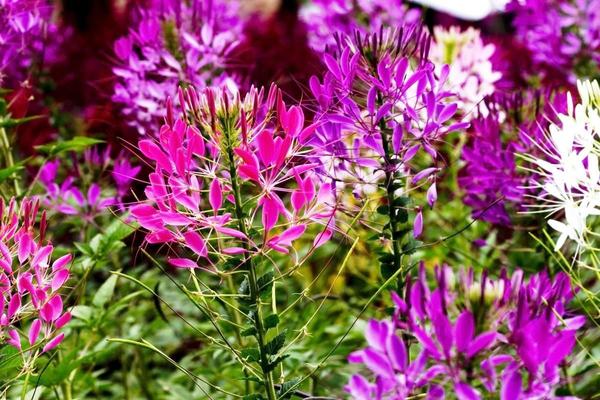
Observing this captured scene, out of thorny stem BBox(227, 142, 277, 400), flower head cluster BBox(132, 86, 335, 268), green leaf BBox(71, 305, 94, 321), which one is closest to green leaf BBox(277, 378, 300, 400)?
thorny stem BBox(227, 142, 277, 400)

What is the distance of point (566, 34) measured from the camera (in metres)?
1.92

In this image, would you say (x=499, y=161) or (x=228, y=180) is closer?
(x=228, y=180)

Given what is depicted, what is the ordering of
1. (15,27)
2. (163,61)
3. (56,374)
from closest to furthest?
(56,374), (15,27), (163,61)

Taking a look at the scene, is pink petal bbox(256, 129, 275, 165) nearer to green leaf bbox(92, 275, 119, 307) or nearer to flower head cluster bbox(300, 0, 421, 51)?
green leaf bbox(92, 275, 119, 307)

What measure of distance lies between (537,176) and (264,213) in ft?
1.96

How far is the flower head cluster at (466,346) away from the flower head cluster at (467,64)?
0.81 m

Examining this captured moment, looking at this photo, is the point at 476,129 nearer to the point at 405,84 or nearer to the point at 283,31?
the point at 405,84

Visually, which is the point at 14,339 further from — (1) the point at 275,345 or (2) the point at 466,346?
(2) the point at 466,346

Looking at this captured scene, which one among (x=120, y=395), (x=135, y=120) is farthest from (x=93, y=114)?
(x=120, y=395)

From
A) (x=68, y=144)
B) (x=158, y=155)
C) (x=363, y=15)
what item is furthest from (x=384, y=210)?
(x=363, y=15)

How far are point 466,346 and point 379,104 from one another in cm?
38

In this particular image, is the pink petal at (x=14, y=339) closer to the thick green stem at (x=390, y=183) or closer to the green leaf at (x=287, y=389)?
the green leaf at (x=287, y=389)

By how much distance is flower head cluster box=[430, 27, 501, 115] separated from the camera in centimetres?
147

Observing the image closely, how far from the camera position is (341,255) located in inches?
74.7
